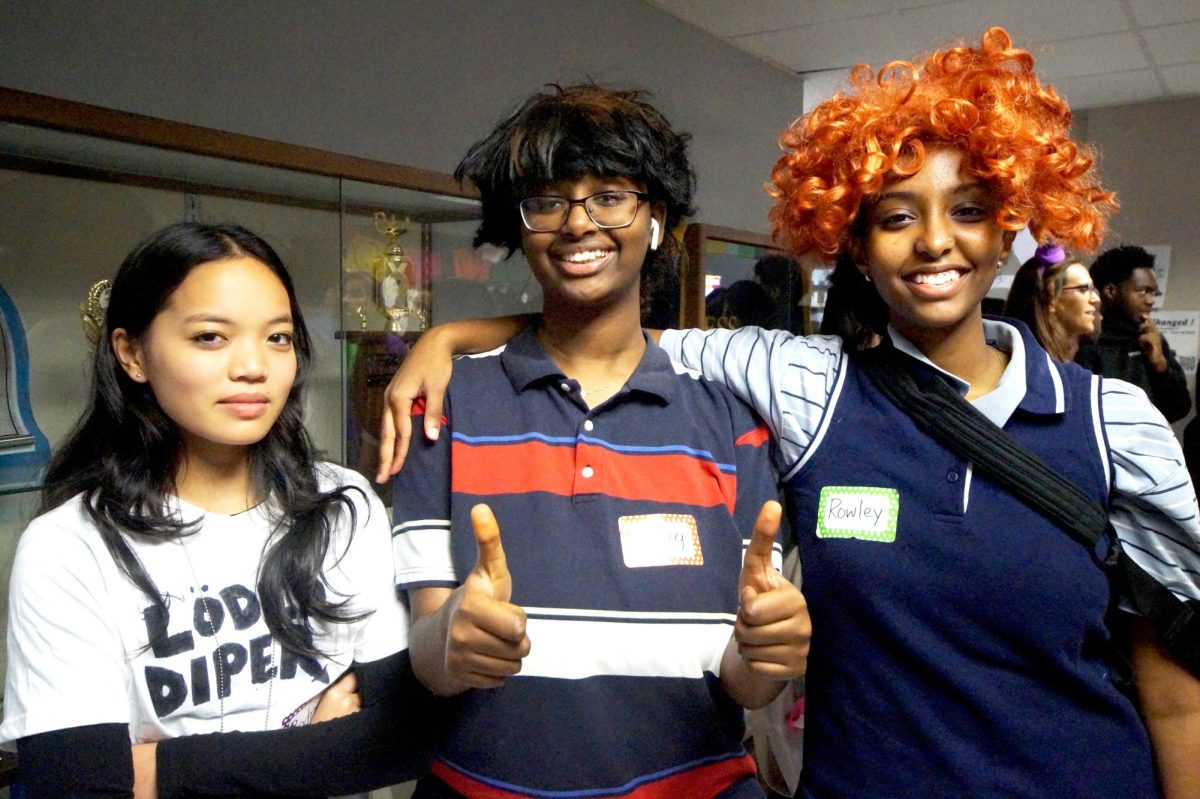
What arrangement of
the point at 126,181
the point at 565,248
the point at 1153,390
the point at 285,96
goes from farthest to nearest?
1. the point at 1153,390
2. the point at 285,96
3. the point at 126,181
4. the point at 565,248

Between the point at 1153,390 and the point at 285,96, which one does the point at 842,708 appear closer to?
the point at 285,96

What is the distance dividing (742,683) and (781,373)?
46cm

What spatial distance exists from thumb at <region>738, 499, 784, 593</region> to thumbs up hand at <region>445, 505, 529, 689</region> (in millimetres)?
268

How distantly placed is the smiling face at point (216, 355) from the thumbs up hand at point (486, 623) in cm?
40

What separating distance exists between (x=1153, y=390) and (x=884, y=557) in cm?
360

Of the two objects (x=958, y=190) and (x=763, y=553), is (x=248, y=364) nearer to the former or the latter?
(x=763, y=553)

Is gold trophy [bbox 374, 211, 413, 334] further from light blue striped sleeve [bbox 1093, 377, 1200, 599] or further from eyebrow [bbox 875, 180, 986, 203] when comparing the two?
light blue striped sleeve [bbox 1093, 377, 1200, 599]

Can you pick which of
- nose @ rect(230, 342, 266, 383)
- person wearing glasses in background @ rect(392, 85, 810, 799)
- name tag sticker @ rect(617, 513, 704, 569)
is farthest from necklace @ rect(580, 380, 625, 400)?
nose @ rect(230, 342, 266, 383)

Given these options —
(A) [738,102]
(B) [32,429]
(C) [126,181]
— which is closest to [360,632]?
(B) [32,429]

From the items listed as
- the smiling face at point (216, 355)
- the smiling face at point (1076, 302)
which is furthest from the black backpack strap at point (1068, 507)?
the smiling face at point (1076, 302)

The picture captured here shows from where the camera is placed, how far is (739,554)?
4.35ft

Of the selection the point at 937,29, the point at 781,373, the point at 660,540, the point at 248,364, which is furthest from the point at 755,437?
the point at 937,29

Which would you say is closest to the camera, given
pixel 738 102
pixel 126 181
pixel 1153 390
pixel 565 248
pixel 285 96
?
pixel 565 248

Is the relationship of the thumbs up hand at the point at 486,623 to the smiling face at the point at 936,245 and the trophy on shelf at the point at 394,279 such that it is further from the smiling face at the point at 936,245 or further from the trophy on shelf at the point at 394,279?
the trophy on shelf at the point at 394,279
